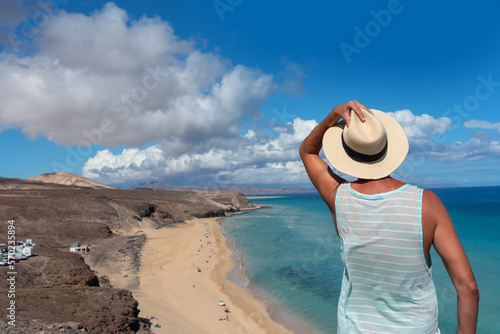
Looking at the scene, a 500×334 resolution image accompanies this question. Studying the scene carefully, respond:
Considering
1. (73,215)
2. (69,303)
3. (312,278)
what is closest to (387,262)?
(69,303)

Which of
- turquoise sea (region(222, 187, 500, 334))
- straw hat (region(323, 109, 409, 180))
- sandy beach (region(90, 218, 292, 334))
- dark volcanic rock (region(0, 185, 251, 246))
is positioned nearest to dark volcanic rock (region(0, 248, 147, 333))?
sandy beach (region(90, 218, 292, 334))

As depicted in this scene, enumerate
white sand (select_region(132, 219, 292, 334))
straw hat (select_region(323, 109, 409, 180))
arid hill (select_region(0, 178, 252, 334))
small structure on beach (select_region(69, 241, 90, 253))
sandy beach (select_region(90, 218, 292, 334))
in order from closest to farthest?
straw hat (select_region(323, 109, 409, 180)) < arid hill (select_region(0, 178, 252, 334)) < white sand (select_region(132, 219, 292, 334)) < sandy beach (select_region(90, 218, 292, 334)) < small structure on beach (select_region(69, 241, 90, 253))

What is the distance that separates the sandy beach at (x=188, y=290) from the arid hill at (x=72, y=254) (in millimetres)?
3052

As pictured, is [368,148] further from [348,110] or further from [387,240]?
[387,240]

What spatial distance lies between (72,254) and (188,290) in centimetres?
799

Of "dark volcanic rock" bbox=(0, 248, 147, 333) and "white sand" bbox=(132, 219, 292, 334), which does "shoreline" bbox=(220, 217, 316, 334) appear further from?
"dark volcanic rock" bbox=(0, 248, 147, 333)

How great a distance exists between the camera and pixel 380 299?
1897 millimetres

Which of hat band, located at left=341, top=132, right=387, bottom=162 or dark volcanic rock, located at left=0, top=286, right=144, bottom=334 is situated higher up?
hat band, located at left=341, top=132, right=387, bottom=162

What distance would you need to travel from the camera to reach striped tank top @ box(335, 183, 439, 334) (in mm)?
1746

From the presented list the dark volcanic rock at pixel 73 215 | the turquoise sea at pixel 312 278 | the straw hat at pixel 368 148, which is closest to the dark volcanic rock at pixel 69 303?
the turquoise sea at pixel 312 278

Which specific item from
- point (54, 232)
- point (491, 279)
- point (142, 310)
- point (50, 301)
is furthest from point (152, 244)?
point (491, 279)

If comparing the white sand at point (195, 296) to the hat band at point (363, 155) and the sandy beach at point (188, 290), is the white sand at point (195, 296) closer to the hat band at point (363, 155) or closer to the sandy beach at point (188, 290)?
the sandy beach at point (188, 290)

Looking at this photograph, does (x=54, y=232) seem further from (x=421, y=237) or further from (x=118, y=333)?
(x=421, y=237)

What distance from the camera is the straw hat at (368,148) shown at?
6.09ft
